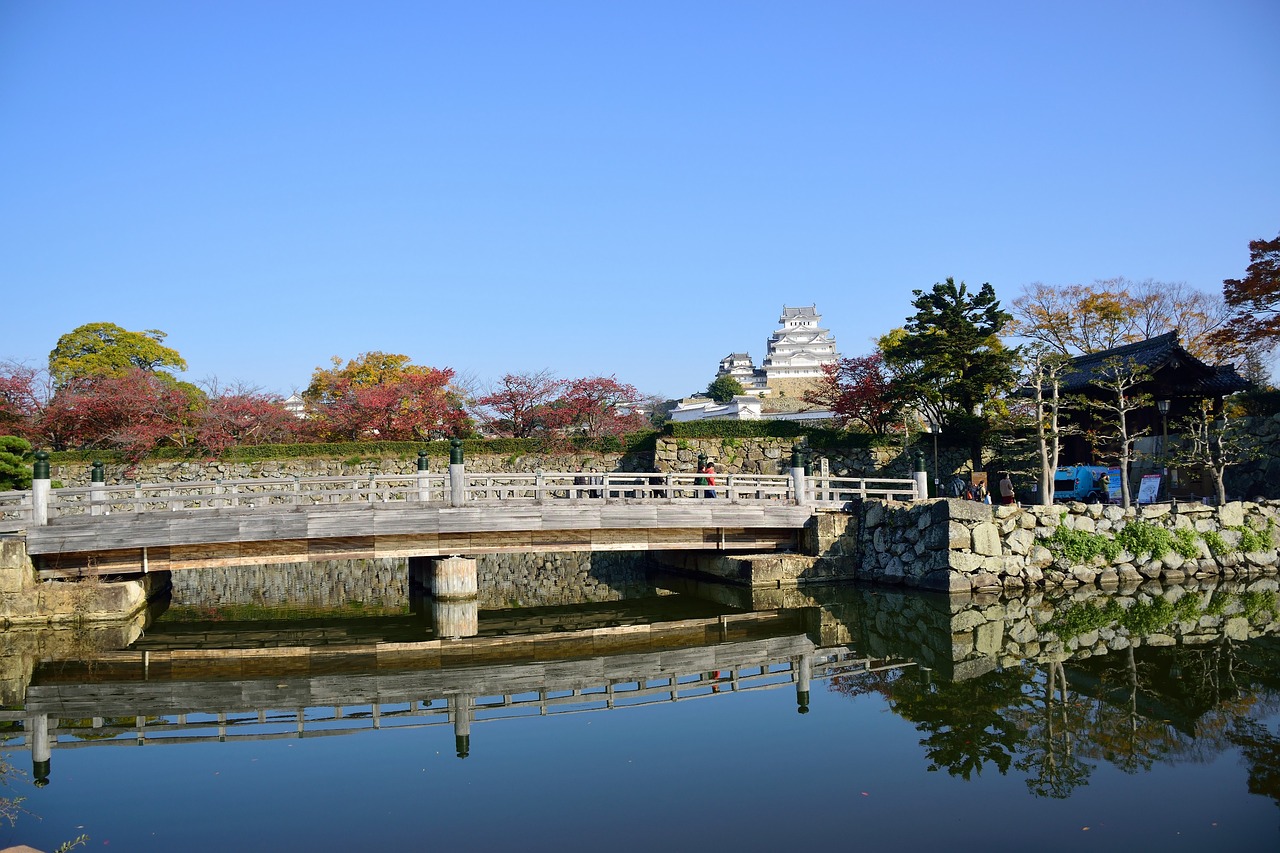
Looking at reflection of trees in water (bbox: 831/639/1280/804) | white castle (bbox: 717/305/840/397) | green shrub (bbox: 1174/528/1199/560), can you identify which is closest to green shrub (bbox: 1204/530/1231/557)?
green shrub (bbox: 1174/528/1199/560)

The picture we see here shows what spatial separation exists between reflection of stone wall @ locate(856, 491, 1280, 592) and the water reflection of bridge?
13.6ft

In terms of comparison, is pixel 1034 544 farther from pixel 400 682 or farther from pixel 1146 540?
pixel 400 682

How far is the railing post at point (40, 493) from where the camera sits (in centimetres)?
1563

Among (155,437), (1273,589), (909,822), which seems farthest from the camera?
(155,437)

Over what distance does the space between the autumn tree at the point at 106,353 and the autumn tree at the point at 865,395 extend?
28.5m

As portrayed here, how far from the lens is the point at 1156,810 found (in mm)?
7113

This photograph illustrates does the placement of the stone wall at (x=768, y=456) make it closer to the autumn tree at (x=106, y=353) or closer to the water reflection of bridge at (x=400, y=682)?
the water reflection of bridge at (x=400, y=682)

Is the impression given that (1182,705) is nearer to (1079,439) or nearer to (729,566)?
(729,566)

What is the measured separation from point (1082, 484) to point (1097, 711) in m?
16.5

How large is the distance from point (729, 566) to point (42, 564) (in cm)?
1278

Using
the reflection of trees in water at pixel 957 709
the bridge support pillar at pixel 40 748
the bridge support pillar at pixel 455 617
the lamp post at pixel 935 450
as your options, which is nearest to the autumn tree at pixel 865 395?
the lamp post at pixel 935 450

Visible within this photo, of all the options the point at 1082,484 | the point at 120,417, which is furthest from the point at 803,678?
the point at 120,417

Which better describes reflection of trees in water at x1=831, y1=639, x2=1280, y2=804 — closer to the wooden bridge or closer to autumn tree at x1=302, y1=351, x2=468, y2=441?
the wooden bridge

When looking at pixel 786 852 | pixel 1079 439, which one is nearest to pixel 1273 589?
pixel 1079 439
